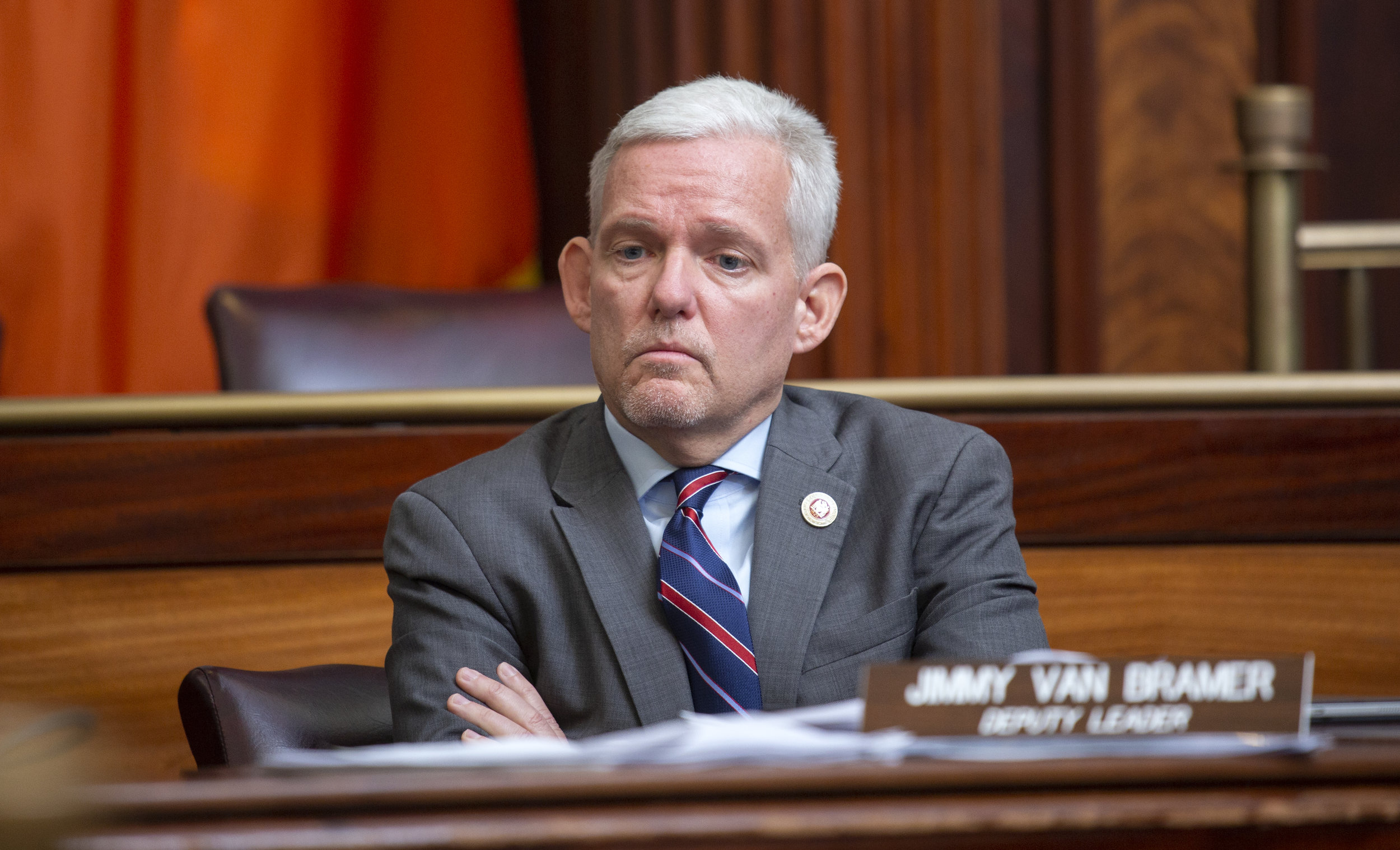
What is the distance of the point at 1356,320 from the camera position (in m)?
2.19

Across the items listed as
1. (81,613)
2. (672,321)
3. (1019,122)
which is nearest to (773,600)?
(672,321)

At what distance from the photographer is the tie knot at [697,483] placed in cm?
130

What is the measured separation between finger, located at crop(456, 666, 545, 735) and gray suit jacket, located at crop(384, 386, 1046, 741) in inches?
1.2

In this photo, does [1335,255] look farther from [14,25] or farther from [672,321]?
[14,25]

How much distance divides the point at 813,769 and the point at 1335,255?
1962 mm

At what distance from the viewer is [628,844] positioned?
0.53 metres

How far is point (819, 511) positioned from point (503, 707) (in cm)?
37

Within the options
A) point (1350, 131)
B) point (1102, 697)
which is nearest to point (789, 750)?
point (1102, 697)

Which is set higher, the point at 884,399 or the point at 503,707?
the point at 884,399

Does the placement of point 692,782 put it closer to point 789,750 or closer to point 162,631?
point 789,750

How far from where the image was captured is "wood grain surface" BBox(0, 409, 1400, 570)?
154 centimetres

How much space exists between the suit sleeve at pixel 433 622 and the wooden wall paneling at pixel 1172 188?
215cm

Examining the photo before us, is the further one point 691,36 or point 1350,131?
point 1350,131

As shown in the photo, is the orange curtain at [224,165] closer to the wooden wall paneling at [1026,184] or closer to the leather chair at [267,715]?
the wooden wall paneling at [1026,184]
